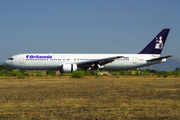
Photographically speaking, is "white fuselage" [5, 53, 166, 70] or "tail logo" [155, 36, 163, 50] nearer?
"white fuselage" [5, 53, 166, 70]

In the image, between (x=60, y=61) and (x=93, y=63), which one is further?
(x=60, y=61)

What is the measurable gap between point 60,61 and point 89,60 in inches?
160

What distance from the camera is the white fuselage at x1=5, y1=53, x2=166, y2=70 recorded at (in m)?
32.2

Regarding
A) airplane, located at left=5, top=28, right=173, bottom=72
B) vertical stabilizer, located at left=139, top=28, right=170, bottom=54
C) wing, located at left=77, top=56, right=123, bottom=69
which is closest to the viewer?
wing, located at left=77, top=56, right=123, bottom=69

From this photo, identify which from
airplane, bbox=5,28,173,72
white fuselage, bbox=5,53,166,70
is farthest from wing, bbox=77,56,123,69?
white fuselage, bbox=5,53,166,70

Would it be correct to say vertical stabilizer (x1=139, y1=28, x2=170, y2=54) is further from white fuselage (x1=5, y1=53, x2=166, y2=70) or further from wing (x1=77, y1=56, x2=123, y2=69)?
wing (x1=77, y1=56, x2=123, y2=69)

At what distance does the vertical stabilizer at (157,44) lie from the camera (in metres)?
35.4

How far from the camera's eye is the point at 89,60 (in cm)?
3341

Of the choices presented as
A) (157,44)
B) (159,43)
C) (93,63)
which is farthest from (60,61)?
(159,43)

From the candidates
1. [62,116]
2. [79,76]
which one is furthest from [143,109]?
[79,76]

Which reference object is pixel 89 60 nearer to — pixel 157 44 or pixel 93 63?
pixel 93 63

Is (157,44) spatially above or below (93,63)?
above

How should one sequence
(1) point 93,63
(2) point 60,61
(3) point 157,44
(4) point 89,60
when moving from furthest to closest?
(3) point 157,44 → (4) point 89,60 → (2) point 60,61 → (1) point 93,63

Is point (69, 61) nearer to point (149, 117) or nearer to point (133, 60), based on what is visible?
point (133, 60)
